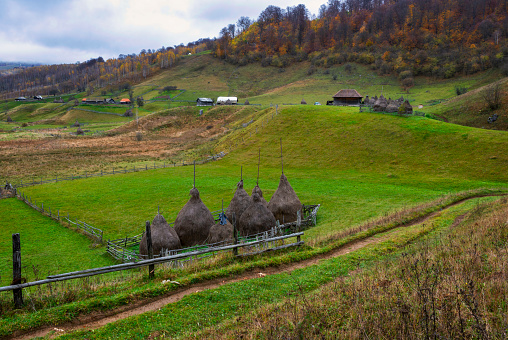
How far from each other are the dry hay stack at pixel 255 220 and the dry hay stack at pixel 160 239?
5.19 m

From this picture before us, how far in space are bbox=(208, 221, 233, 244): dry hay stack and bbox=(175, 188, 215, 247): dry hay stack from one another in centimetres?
174

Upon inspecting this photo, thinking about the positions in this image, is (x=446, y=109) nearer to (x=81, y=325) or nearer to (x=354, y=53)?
(x=81, y=325)

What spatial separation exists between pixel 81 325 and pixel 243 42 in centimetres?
20231

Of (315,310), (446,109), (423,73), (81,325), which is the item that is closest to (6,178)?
(81,325)

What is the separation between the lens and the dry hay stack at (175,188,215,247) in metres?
24.8

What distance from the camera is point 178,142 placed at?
83062 millimetres

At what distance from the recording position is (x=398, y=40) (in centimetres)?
14275

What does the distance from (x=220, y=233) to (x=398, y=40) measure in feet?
499

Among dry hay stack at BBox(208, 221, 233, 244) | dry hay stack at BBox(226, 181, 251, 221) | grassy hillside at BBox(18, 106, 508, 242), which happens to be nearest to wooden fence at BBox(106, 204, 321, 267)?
dry hay stack at BBox(208, 221, 233, 244)

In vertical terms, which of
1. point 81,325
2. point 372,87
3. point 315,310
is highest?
point 372,87

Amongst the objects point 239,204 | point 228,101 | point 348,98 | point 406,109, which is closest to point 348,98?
point 348,98

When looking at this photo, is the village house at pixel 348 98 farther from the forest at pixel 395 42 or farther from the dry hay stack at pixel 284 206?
the dry hay stack at pixel 284 206

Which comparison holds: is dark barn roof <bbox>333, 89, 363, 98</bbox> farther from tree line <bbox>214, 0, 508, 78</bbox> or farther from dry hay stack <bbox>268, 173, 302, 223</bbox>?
dry hay stack <bbox>268, 173, 302, 223</bbox>

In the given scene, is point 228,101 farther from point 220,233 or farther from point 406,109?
point 220,233
